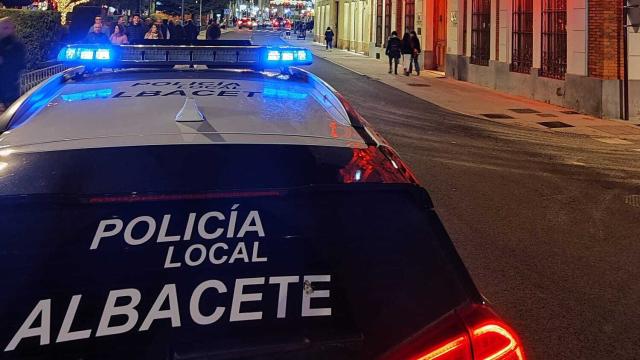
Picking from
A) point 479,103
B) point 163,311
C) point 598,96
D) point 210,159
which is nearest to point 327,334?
point 163,311

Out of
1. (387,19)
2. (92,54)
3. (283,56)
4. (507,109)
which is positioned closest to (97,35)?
(507,109)

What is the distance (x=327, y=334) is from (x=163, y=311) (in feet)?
1.45

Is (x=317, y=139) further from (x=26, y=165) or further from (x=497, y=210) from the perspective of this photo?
(x=497, y=210)

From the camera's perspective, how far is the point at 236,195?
2244 millimetres

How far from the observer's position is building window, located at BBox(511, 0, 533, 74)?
72.4ft

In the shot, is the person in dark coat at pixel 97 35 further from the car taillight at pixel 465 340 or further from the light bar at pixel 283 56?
the car taillight at pixel 465 340

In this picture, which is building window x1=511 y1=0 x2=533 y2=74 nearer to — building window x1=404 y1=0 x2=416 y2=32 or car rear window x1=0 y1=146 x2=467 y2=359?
building window x1=404 y1=0 x2=416 y2=32

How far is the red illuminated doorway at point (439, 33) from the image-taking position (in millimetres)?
33344

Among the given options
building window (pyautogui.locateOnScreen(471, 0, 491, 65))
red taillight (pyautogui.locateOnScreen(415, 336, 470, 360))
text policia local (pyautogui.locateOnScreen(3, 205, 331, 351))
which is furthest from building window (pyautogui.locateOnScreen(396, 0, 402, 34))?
red taillight (pyautogui.locateOnScreen(415, 336, 470, 360))

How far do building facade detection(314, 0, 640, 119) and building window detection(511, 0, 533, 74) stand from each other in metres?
0.03

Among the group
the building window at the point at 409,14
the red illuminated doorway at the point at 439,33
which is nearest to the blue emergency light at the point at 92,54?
the red illuminated doorway at the point at 439,33

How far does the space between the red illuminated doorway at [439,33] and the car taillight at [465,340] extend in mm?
32212

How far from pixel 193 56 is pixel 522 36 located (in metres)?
19.8

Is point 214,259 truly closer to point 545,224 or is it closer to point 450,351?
point 450,351
